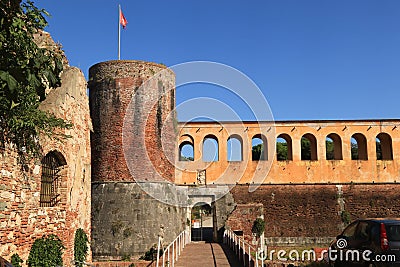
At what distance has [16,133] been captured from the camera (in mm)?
9328

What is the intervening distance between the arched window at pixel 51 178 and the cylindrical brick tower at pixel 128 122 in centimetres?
747

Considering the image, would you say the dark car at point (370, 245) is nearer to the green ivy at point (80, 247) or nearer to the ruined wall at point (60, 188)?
the ruined wall at point (60, 188)

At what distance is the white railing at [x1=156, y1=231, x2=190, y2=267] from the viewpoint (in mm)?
12977

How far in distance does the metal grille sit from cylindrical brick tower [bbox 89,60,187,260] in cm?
Answer: 757

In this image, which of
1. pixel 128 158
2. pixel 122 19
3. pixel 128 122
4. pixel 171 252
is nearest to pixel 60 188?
pixel 171 252

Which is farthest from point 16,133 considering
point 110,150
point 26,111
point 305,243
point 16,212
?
point 305,243

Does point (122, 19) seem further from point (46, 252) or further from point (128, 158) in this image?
point (46, 252)

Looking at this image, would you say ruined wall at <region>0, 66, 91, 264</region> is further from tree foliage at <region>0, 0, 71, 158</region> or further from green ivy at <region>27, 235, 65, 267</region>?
tree foliage at <region>0, 0, 71, 158</region>

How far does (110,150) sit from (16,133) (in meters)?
A: 10.7

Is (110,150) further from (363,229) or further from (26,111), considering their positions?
(363,229)

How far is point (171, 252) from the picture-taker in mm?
17516

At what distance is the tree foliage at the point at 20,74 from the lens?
8047mm

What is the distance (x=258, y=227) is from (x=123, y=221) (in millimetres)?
8027

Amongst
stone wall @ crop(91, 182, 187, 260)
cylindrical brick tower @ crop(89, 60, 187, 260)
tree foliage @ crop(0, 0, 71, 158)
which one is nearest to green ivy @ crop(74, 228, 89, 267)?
tree foliage @ crop(0, 0, 71, 158)
